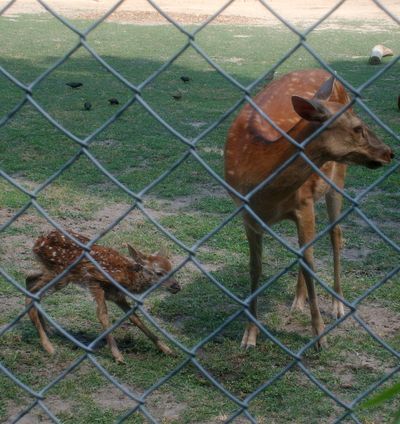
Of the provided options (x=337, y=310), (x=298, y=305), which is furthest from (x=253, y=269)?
(x=337, y=310)

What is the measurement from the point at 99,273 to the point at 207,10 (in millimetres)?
20429

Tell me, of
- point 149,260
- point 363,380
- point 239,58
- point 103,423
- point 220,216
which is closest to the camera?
point 103,423

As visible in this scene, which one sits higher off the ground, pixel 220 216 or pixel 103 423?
pixel 103 423

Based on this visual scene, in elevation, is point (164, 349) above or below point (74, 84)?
above

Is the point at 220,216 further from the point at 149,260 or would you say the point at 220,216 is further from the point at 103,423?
the point at 103,423

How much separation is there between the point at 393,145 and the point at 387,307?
12.8 feet

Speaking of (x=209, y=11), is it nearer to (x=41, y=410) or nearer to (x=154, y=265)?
(x=154, y=265)

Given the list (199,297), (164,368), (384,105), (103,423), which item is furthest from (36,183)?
(384,105)

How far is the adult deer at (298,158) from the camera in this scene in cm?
357

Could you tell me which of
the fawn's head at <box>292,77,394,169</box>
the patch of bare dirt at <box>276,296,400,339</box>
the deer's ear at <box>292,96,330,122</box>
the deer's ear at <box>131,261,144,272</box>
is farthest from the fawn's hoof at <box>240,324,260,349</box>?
the deer's ear at <box>292,96,330,122</box>

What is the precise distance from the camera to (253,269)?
478 cm

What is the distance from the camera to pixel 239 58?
14.7 m

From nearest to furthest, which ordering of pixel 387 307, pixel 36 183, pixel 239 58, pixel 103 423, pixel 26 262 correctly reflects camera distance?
pixel 103 423
pixel 387 307
pixel 26 262
pixel 36 183
pixel 239 58

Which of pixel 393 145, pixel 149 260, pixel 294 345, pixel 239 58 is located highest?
pixel 149 260
